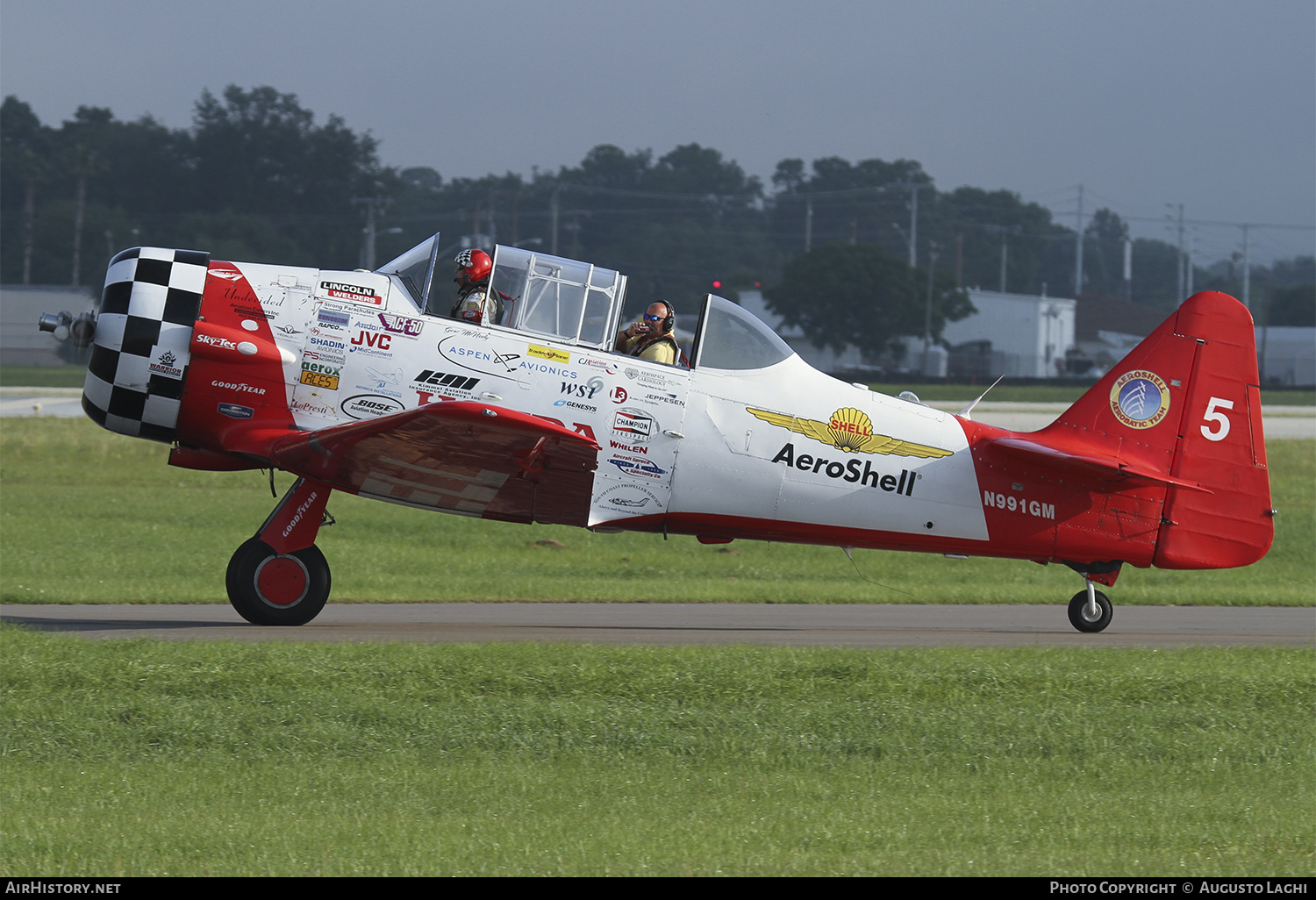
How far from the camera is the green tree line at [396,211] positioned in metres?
84.0

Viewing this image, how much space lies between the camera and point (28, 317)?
7725 cm

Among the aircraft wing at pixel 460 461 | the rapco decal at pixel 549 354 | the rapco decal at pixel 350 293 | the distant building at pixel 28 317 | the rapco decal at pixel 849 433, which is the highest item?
the rapco decal at pixel 350 293

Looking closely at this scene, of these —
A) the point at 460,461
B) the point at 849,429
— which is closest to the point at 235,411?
the point at 460,461

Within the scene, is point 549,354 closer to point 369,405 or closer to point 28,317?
point 369,405

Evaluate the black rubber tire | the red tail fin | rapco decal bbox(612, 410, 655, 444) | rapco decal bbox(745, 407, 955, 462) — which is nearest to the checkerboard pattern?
rapco decal bbox(612, 410, 655, 444)

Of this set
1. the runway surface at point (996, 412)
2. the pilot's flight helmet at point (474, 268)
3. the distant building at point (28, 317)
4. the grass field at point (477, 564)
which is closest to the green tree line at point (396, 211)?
the distant building at point (28, 317)

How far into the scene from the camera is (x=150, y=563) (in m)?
14.4

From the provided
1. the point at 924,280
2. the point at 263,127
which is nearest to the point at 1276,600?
the point at 924,280

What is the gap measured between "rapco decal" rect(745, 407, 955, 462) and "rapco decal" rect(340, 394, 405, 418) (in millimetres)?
2826

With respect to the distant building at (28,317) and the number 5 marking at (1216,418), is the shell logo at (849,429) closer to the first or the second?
the number 5 marking at (1216,418)

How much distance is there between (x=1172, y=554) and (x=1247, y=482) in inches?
39.6

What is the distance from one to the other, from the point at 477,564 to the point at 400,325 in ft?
21.1

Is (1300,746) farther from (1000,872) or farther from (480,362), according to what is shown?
(480,362)

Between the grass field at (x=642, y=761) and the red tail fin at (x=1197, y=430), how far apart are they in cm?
184
